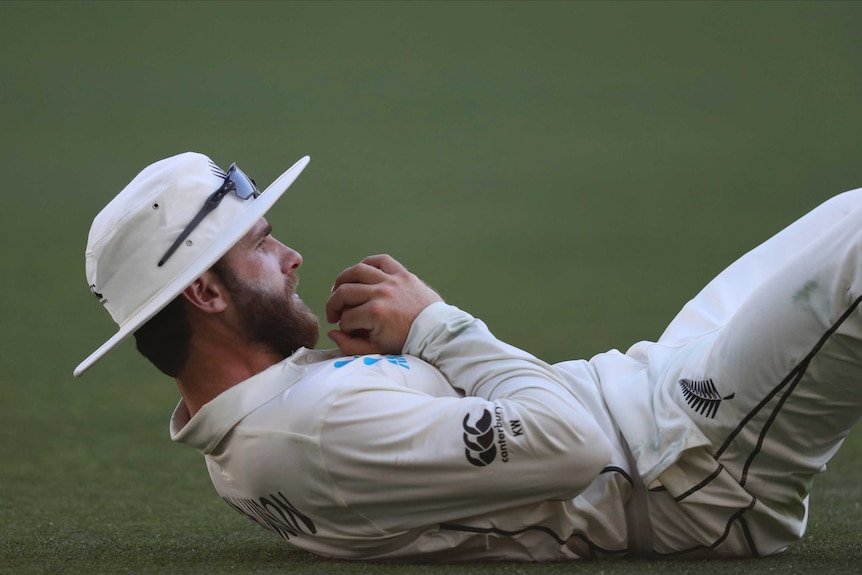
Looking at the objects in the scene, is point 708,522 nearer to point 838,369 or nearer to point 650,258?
point 838,369

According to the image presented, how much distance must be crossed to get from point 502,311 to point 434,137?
143 inches

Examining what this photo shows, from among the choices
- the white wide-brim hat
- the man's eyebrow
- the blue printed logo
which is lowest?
the blue printed logo

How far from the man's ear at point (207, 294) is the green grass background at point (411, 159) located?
549 millimetres

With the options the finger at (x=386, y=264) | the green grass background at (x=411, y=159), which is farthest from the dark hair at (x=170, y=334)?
the green grass background at (x=411, y=159)

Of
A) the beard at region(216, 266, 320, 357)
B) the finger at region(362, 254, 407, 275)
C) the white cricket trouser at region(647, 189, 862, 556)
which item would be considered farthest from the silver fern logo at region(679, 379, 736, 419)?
the beard at region(216, 266, 320, 357)

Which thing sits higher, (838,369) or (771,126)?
(838,369)

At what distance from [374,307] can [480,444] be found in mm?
319

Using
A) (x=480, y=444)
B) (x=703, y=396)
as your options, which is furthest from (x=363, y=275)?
(x=703, y=396)

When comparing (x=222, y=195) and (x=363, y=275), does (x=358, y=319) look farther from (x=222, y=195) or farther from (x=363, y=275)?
(x=222, y=195)

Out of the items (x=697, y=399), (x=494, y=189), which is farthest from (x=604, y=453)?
(x=494, y=189)

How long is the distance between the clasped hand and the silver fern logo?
405 millimetres

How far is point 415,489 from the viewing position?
159cm

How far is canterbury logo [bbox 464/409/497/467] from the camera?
1.56m

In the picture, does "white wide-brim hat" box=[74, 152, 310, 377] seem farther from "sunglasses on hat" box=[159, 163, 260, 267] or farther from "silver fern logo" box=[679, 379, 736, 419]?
"silver fern logo" box=[679, 379, 736, 419]
